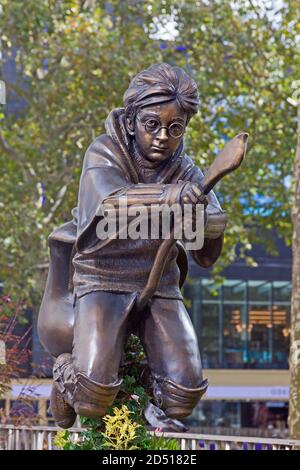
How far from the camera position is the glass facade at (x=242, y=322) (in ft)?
93.4

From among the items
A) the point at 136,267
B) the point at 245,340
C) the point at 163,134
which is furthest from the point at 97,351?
the point at 245,340

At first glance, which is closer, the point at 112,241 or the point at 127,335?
the point at 112,241

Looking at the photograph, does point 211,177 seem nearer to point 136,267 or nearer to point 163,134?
point 163,134

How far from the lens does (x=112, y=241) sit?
478 cm

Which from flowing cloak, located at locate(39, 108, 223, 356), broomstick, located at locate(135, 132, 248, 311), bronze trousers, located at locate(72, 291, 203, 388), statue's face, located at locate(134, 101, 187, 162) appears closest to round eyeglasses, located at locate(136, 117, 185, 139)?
statue's face, located at locate(134, 101, 187, 162)

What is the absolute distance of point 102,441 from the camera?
16.6 ft

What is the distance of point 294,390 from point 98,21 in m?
9.13

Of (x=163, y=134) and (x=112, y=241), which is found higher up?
(x=163, y=134)

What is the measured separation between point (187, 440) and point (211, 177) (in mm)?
4158

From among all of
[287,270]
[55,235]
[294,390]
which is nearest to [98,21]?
[294,390]

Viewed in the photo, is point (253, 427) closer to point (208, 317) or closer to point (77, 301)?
point (208, 317)

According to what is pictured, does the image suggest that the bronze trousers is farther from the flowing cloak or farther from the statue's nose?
the statue's nose

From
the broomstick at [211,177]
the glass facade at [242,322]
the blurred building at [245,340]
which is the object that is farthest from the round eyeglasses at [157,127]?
the glass facade at [242,322]

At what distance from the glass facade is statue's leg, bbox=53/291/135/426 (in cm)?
2340
